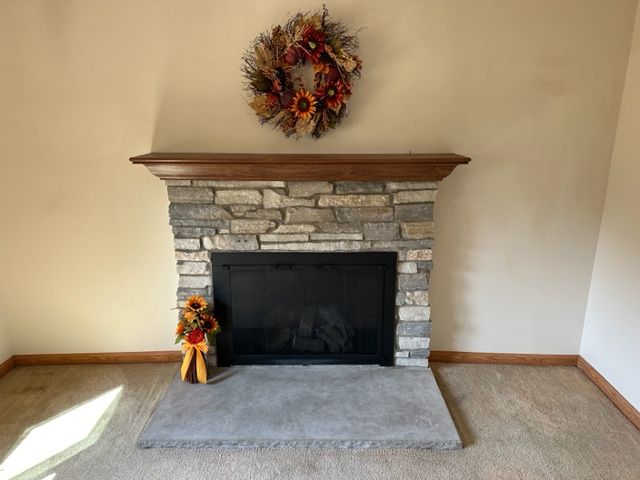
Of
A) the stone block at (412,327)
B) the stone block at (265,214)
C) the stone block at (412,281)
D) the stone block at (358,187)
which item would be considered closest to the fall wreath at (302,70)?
the stone block at (358,187)

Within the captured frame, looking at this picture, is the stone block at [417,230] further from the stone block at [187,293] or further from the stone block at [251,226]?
the stone block at [187,293]

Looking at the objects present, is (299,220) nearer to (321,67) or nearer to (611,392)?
(321,67)

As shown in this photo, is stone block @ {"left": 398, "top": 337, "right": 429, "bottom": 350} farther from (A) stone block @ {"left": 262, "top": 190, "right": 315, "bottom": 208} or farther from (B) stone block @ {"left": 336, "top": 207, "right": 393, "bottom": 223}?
(A) stone block @ {"left": 262, "top": 190, "right": 315, "bottom": 208}

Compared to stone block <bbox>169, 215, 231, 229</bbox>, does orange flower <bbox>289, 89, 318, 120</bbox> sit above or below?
above

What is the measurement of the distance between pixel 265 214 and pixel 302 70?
2.63ft

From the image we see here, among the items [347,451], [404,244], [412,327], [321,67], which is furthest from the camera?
[412,327]

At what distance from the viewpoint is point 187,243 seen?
2475 millimetres

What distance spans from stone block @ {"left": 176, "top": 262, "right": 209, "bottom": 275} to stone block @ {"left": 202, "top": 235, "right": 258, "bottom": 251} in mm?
112

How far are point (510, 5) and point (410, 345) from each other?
1.95 m

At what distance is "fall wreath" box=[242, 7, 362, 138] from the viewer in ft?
7.25

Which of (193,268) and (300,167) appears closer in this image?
(300,167)

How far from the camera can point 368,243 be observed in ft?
8.14

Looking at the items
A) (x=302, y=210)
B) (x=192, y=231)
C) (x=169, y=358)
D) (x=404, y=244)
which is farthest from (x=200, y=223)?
(x=404, y=244)

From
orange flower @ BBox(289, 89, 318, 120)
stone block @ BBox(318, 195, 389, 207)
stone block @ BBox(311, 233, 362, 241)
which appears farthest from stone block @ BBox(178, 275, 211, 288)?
orange flower @ BBox(289, 89, 318, 120)
